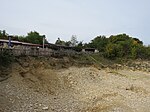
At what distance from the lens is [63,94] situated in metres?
24.0

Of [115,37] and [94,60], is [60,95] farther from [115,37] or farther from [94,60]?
[115,37]

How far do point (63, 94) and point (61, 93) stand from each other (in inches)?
14.6

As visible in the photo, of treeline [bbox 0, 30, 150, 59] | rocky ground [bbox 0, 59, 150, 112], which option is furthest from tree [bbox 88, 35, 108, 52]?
rocky ground [bbox 0, 59, 150, 112]

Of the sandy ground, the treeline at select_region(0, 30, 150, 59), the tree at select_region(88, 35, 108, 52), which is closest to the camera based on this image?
the sandy ground

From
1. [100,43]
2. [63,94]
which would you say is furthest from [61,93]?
[100,43]

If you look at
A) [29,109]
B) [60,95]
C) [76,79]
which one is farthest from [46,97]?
[76,79]

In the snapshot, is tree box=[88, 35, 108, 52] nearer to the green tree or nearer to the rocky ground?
the green tree

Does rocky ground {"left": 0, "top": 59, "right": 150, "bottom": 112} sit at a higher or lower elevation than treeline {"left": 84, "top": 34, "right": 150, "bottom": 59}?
lower

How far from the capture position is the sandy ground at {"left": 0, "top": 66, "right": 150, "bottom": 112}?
19.0m

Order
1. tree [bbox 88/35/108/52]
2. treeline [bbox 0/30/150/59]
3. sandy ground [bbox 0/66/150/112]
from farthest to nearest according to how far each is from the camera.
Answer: tree [bbox 88/35/108/52], treeline [bbox 0/30/150/59], sandy ground [bbox 0/66/150/112]

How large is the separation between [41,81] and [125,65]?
3057 centimetres

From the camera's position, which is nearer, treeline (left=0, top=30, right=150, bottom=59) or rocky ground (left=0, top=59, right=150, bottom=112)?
rocky ground (left=0, top=59, right=150, bottom=112)

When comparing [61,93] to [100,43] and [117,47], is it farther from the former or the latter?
[100,43]

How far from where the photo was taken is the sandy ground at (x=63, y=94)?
19.0 metres
